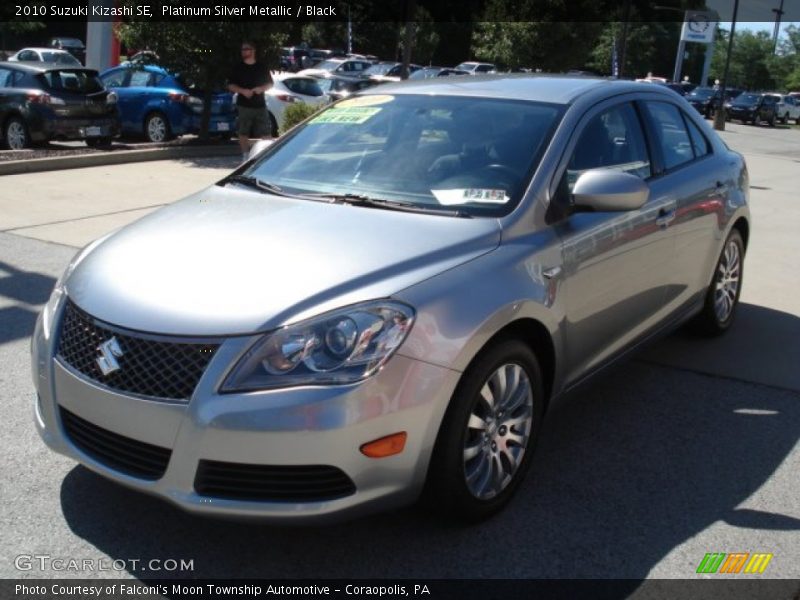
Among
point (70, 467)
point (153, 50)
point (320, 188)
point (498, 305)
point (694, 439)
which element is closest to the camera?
point (498, 305)

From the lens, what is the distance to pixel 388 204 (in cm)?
376

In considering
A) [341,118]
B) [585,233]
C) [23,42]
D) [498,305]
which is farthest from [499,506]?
[23,42]

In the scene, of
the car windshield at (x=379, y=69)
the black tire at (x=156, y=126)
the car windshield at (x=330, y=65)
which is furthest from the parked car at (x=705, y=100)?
the black tire at (x=156, y=126)

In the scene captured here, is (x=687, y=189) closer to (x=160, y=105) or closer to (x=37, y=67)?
(x=37, y=67)

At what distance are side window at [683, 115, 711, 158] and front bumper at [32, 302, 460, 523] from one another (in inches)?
121

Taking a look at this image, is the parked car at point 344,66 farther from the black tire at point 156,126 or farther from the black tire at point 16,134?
the black tire at point 16,134

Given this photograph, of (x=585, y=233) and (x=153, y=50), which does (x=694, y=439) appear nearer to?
(x=585, y=233)

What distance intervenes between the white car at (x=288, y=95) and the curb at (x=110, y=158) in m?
1.76

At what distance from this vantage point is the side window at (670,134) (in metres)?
4.89

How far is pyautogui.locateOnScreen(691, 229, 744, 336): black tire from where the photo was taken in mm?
5625

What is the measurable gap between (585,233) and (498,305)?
87 cm

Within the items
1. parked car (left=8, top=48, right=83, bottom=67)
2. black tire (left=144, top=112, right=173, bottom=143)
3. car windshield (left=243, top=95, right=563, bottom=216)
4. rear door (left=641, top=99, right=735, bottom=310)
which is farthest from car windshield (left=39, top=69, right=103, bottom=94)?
parked car (left=8, top=48, right=83, bottom=67)

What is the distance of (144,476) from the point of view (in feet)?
9.62

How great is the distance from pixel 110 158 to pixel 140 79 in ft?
13.7
